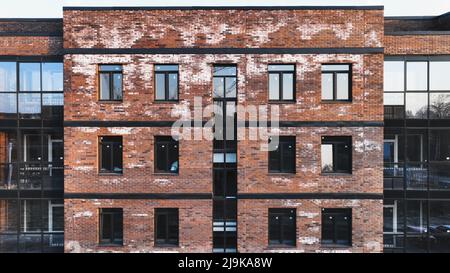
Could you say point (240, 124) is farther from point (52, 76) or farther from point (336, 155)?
point (52, 76)

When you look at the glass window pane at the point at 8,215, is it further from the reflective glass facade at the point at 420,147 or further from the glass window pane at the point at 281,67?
the reflective glass facade at the point at 420,147

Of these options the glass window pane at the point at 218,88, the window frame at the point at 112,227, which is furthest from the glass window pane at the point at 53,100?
the glass window pane at the point at 218,88

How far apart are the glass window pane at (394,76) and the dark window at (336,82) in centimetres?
138

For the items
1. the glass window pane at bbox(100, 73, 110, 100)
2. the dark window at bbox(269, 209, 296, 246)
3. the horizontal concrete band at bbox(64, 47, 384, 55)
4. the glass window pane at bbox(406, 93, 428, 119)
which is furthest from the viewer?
the glass window pane at bbox(406, 93, 428, 119)

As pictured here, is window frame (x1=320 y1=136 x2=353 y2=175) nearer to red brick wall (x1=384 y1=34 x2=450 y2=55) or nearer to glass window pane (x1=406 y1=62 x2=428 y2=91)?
glass window pane (x1=406 y1=62 x2=428 y2=91)

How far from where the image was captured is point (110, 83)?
10.0m

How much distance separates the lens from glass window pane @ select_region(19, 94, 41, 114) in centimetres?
1023

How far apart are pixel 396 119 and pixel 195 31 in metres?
7.20

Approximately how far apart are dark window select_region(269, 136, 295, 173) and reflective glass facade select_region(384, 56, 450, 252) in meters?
3.28

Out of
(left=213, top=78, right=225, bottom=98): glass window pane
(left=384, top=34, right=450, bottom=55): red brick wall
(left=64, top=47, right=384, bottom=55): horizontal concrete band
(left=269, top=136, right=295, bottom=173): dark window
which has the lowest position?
(left=269, top=136, right=295, bottom=173): dark window

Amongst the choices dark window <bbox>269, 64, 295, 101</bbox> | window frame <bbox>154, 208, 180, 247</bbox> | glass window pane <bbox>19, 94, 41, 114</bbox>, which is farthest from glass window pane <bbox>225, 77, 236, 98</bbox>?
glass window pane <bbox>19, 94, 41, 114</bbox>

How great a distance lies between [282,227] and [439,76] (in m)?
7.20

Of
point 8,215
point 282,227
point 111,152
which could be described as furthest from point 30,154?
point 282,227

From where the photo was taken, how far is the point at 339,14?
31.9ft
